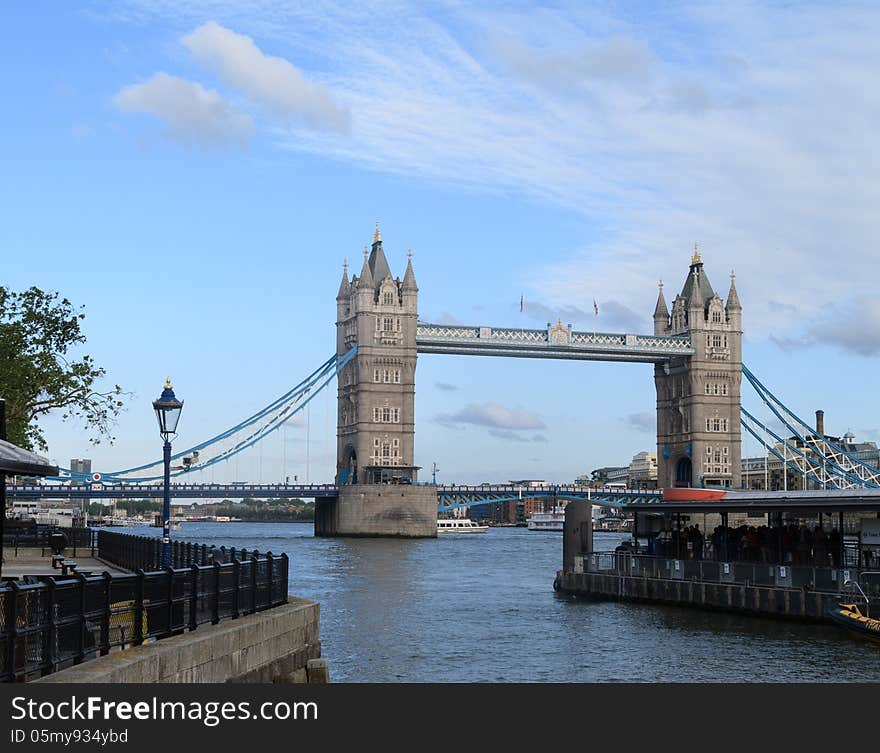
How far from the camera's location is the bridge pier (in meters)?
114

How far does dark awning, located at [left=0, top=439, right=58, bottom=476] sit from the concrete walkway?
13.9 meters

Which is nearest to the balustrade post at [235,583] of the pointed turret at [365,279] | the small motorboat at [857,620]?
the small motorboat at [857,620]

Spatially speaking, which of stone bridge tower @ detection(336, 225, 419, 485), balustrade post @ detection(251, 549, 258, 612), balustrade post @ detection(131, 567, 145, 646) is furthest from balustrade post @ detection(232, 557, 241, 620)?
stone bridge tower @ detection(336, 225, 419, 485)

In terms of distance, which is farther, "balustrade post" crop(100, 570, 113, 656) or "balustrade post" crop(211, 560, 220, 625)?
"balustrade post" crop(211, 560, 220, 625)

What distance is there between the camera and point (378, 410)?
405ft

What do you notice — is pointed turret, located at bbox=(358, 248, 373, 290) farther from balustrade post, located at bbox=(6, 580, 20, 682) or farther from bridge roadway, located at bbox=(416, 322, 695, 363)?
balustrade post, located at bbox=(6, 580, 20, 682)

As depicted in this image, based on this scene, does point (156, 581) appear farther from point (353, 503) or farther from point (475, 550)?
point (353, 503)

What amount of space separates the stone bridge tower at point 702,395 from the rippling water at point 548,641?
3371 inches

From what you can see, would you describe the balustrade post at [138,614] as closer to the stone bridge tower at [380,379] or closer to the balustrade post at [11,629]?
the balustrade post at [11,629]

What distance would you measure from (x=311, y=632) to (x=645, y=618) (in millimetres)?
18657

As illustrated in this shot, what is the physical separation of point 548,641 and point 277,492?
89.3m

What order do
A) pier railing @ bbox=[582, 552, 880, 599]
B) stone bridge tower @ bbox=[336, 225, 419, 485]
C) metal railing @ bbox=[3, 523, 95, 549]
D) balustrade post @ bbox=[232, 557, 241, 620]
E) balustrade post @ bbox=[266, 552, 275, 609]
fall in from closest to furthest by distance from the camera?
balustrade post @ bbox=[232, 557, 241, 620], balustrade post @ bbox=[266, 552, 275, 609], pier railing @ bbox=[582, 552, 880, 599], metal railing @ bbox=[3, 523, 95, 549], stone bridge tower @ bbox=[336, 225, 419, 485]

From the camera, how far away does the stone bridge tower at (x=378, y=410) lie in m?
115
